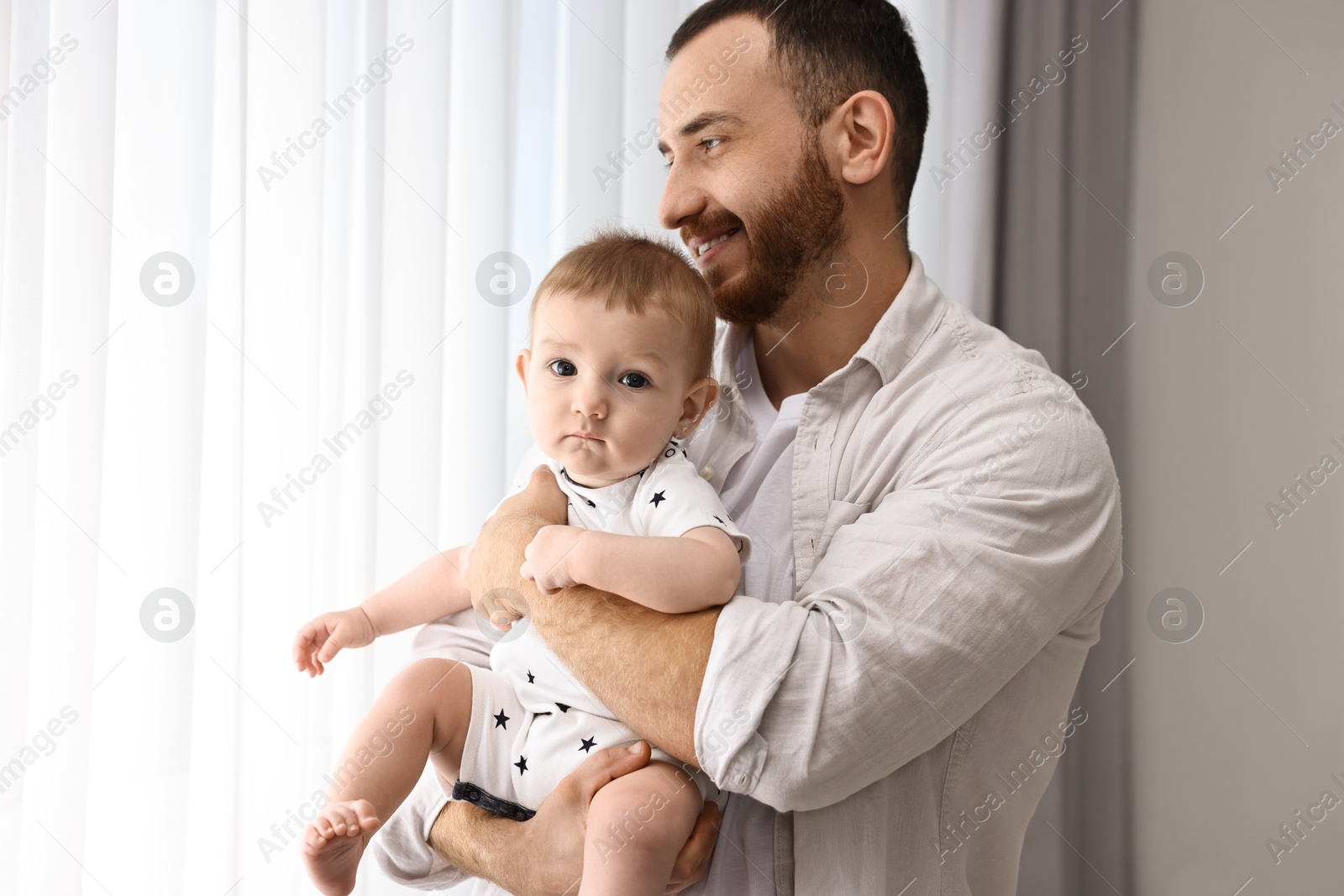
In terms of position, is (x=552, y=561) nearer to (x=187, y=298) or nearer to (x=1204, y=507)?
(x=187, y=298)

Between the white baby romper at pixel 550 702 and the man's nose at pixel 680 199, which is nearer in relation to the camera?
the white baby romper at pixel 550 702

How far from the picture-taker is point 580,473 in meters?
1.20

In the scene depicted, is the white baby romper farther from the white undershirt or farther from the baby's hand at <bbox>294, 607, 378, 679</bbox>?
the baby's hand at <bbox>294, 607, 378, 679</bbox>

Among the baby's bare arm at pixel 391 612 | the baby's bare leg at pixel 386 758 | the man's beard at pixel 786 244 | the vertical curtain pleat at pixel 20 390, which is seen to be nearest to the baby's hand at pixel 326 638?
the baby's bare arm at pixel 391 612

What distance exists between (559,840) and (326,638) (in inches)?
16.7

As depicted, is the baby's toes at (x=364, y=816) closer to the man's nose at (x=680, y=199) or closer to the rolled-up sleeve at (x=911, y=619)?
the rolled-up sleeve at (x=911, y=619)

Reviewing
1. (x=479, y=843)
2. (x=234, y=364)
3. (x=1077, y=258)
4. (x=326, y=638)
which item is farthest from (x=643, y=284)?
(x=1077, y=258)

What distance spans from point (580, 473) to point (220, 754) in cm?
100

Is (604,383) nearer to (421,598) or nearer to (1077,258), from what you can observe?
(421,598)

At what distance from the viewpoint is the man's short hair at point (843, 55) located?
1512mm

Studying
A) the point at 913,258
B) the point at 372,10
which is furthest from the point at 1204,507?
the point at 372,10

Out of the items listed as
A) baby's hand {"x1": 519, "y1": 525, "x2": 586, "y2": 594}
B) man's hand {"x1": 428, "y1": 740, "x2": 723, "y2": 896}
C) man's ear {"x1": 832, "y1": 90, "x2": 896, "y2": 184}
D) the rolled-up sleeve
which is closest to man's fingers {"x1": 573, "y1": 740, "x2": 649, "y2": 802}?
man's hand {"x1": 428, "y1": 740, "x2": 723, "y2": 896}

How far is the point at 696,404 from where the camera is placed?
125 centimetres

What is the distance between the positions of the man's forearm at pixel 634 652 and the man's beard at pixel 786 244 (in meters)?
0.58
